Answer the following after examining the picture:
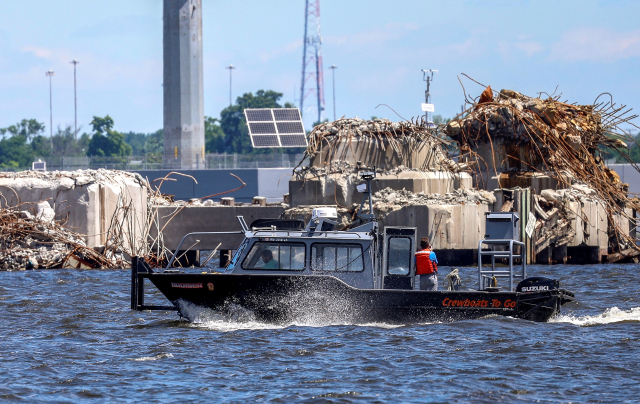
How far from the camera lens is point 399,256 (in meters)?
15.8

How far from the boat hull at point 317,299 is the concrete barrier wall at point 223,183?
44343mm

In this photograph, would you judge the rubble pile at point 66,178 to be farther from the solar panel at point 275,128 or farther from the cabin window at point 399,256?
the solar panel at point 275,128

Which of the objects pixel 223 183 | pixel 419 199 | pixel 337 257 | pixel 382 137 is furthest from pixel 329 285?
pixel 223 183

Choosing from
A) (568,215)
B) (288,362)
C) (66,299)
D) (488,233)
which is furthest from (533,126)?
(288,362)

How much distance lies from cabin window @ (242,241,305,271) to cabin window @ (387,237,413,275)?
1.73 metres

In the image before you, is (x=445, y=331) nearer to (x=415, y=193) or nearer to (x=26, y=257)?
(x=415, y=193)

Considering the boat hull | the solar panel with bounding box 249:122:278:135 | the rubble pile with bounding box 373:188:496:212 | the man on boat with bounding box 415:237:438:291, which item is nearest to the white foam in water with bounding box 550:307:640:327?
the boat hull

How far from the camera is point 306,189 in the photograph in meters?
31.0

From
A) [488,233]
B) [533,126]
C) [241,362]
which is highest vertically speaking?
[533,126]

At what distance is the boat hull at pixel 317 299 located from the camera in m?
15.0

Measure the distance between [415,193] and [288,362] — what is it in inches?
702

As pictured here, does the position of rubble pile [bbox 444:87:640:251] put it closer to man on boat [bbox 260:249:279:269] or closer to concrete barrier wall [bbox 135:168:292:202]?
man on boat [bbox 260:249:279:269]

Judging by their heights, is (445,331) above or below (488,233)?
below

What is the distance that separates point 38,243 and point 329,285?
16904mm
